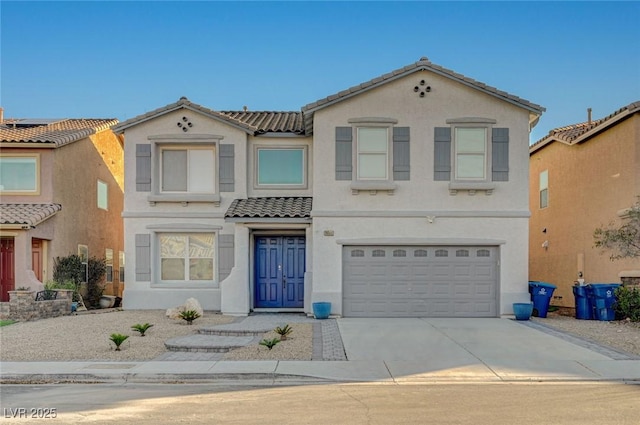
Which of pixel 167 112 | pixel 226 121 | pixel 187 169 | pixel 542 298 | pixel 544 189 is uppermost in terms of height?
pixel 167 112

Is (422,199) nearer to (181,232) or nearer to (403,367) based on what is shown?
(403,367)

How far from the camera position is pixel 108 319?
15656 millimetres

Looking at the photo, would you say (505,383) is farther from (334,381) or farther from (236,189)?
(236,189)

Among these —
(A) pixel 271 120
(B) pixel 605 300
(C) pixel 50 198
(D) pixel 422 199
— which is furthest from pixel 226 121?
(B) pixel 605 300

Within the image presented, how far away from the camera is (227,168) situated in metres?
17.8

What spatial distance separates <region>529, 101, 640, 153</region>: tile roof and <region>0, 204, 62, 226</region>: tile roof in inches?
735

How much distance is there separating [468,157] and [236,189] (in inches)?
295

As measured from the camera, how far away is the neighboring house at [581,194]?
16562mm

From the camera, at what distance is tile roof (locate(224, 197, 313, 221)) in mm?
16172

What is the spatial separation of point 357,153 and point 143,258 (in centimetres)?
787

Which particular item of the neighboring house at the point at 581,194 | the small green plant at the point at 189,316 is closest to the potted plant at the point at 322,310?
the small green plant at the point at 189,316

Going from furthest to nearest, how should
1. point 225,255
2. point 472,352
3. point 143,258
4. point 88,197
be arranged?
point 88,197 < point 143,258 < point 225,255 < point 472,352

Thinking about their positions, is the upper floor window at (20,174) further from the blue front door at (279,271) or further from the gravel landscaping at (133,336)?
the blue front door at (279,271)

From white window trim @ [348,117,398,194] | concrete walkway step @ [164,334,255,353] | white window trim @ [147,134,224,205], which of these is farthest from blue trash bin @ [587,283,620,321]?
white window trim @ [147,134,224,205]
